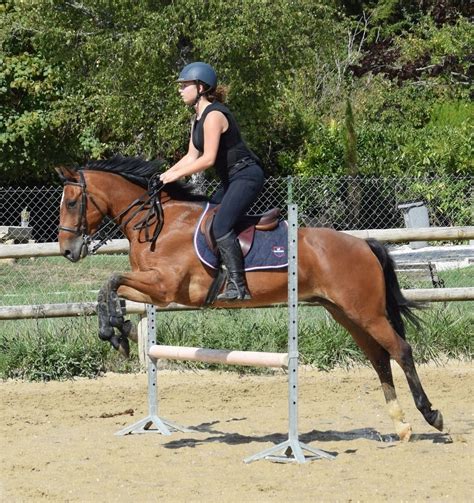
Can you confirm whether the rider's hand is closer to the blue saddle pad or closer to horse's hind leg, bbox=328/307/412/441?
the blue saddle pad

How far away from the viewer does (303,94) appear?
87.3 ft

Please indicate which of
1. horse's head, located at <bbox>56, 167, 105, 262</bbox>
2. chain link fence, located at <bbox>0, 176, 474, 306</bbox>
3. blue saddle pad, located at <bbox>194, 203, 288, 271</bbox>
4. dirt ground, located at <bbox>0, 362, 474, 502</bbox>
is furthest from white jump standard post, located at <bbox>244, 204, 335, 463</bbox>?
chain link fence, located at <bbox>0, 176, 474, 306</bbox>

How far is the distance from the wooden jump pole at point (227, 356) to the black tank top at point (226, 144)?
1.23m

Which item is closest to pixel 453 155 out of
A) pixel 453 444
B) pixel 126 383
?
pixel 126 383

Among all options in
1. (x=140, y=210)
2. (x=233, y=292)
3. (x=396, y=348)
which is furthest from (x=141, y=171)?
(x=396, y=348)

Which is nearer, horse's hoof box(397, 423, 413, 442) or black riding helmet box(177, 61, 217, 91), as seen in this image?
black riding helmet box(177, 61, 217, 91)

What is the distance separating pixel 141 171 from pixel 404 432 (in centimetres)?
266

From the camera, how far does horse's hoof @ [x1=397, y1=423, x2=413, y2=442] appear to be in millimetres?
7406

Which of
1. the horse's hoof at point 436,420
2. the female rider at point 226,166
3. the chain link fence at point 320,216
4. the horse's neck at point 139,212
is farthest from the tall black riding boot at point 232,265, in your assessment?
the chain link fence at point 320,216

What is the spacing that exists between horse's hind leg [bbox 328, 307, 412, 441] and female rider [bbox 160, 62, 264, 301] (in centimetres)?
87

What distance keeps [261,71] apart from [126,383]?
1016 centimetres

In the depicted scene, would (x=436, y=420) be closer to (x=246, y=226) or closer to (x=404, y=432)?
(x=404, y=432)

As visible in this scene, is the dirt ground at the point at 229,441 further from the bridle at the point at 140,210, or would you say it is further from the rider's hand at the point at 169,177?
the rider's hand at the point at 169,177

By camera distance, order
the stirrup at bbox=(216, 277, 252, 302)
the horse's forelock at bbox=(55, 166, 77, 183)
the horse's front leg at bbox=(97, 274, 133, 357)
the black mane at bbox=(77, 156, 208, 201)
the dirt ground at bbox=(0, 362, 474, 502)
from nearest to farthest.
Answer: the dirt ground at bbox=(0, 362, 474, 502) → the horse's front leg at bbox=(97, 274, 133, 357) → the stirrup at bbox=(216, 277, 252, 302) → the horse's forelock at bbox=(55, 166, 77, 183) → the black mane at bbox=(77, 156, 208, 201)
